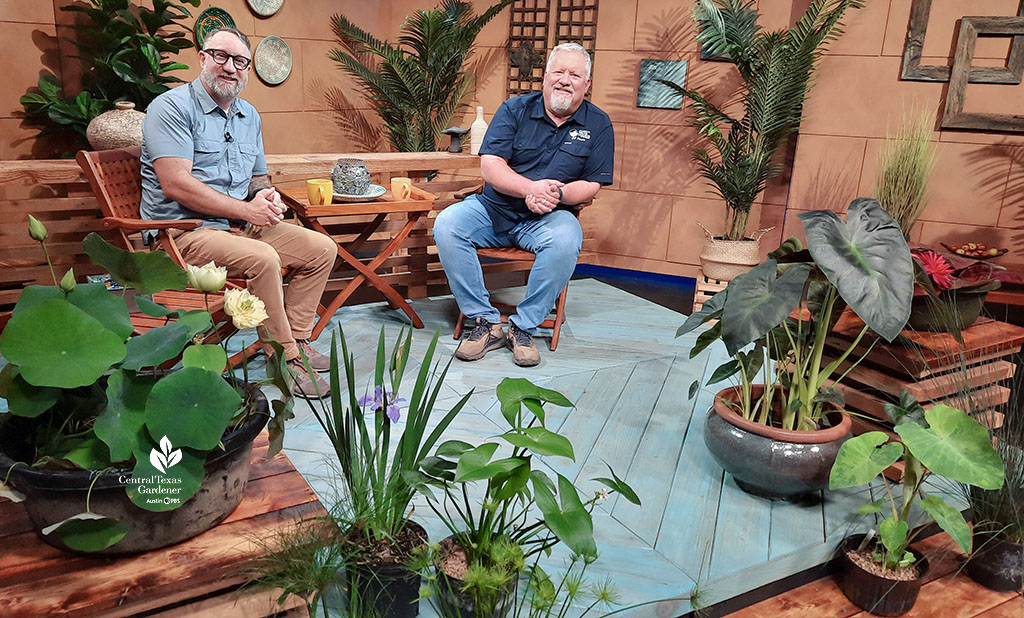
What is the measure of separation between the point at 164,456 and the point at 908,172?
13.4 feet

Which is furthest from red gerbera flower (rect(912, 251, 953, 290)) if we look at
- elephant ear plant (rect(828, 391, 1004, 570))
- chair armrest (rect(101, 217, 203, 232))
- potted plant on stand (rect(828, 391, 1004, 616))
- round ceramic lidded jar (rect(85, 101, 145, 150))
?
round ceramic lidded jar (rect(85, 101, 145, 150))

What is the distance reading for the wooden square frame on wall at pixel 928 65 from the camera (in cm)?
409

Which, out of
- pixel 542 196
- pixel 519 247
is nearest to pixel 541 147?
pixel 542 196

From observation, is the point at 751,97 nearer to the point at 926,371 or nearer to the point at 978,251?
the point at 978,251

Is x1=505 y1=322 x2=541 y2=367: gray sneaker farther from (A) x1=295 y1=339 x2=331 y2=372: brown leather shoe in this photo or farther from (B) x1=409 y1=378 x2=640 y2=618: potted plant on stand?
(B) x1=409 y1=378 x2=640 y2=618: potted plant on stand

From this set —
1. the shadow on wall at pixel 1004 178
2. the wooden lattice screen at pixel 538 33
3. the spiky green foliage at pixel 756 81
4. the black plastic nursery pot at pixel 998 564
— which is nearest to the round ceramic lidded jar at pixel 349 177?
the spiky green foliage at pixel 756 81

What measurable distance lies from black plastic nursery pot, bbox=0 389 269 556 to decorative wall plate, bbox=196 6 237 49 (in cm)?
473

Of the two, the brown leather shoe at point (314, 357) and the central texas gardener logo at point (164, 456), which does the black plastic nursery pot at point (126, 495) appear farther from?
the brown leather shoe at point (314, 357)

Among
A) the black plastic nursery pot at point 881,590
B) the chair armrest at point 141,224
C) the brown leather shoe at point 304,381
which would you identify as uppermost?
the chair armrest at point 141,224

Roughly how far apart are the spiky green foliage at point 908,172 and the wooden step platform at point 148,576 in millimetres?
3845

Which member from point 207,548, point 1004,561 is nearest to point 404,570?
Result: point 207,548

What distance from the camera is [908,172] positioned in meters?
4.12

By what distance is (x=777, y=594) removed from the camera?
6.73ft

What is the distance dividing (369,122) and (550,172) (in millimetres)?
3455
